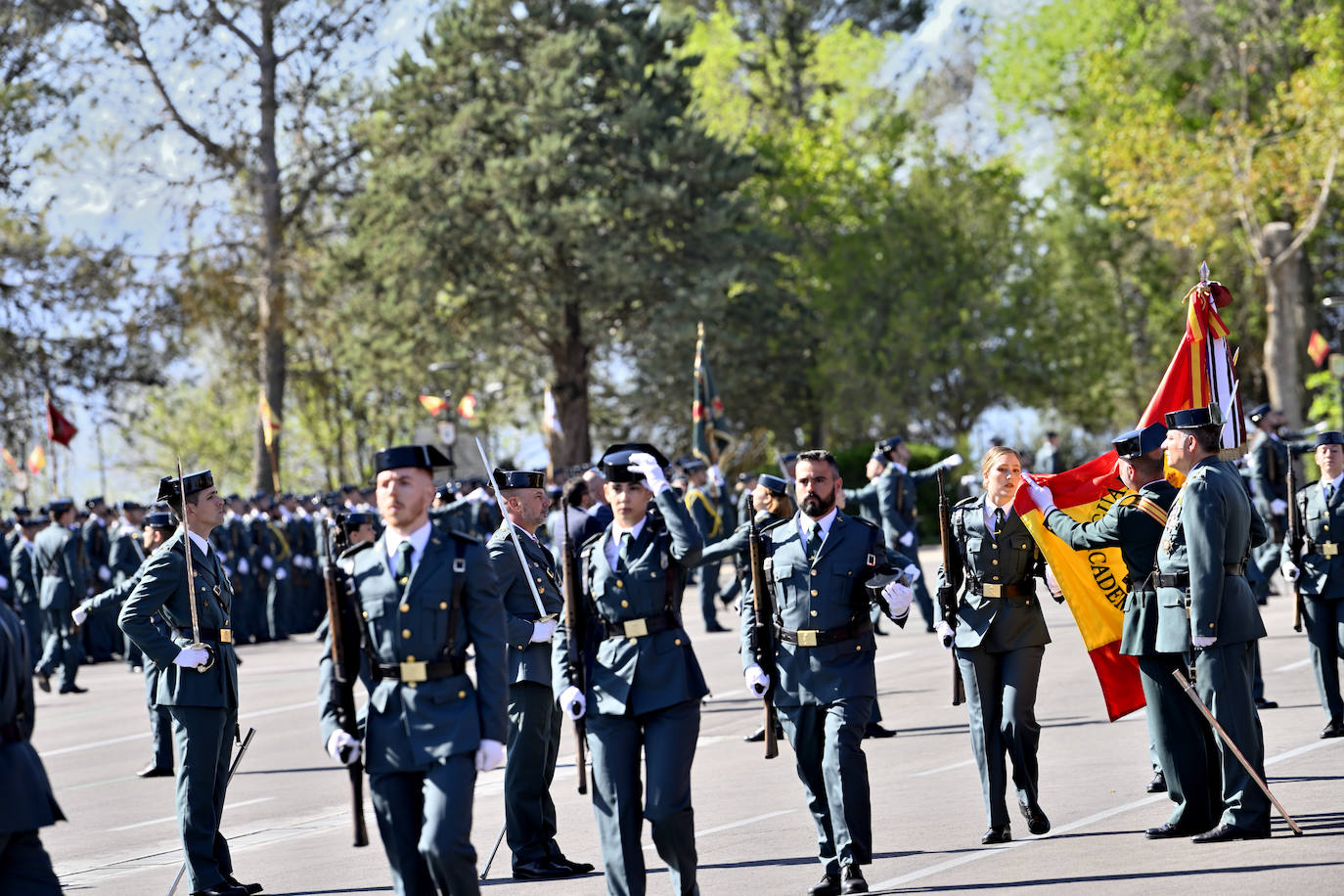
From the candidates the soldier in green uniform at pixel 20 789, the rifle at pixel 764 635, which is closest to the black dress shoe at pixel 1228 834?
the rifle at pixel 764 635

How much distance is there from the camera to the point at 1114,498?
1175 cm

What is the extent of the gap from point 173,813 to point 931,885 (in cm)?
622

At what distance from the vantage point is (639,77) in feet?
146

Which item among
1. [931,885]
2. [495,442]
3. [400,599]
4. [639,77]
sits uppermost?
[639,77]

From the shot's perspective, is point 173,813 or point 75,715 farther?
point 75,715

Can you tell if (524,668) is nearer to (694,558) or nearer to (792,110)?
(694,558)

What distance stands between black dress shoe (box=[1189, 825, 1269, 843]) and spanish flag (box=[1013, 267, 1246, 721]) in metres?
1.70

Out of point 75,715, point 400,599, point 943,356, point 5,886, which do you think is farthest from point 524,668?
point 943,356

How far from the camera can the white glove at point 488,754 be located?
21.9 ft

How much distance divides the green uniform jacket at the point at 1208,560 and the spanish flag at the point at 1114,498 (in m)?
1.09

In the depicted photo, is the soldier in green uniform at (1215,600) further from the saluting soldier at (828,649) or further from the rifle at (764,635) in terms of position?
the rifle at (764,635)

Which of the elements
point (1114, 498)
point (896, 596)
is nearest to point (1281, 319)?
point (1114, 498)

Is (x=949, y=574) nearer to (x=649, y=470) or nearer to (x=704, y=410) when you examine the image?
(x=649, y=470)

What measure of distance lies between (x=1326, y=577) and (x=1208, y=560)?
4019mm
